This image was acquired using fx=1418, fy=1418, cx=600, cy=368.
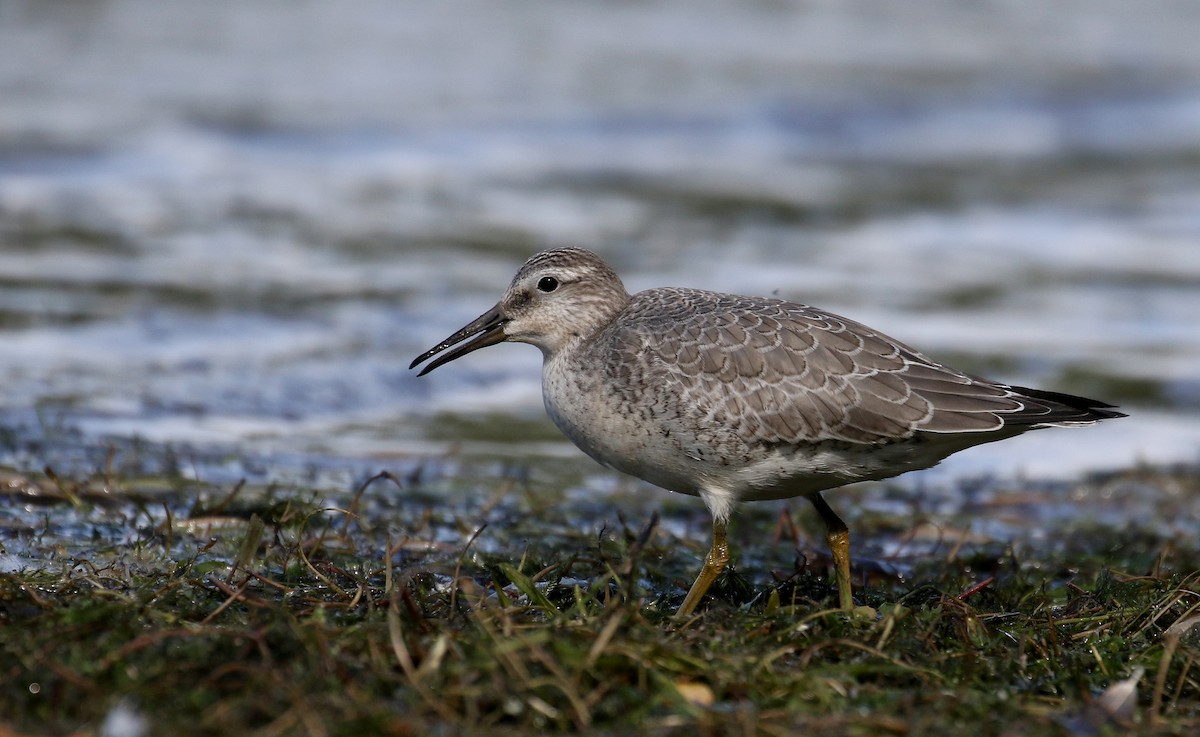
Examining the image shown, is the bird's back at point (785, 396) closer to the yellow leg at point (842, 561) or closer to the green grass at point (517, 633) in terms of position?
the yellow leg at point (842, 561)

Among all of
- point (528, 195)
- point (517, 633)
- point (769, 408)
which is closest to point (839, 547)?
point (769, 408)

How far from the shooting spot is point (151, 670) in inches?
164

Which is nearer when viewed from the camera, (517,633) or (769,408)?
(517,633)

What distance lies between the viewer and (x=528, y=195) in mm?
15320

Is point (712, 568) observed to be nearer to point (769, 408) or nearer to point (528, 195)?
point (769, 408)

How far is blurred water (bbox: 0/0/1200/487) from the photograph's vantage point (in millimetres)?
9836

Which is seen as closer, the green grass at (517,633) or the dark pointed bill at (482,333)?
the green grass at (517,633)

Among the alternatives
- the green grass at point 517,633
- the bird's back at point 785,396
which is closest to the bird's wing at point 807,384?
the bird's back at point 785,396

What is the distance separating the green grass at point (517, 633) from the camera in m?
4.09

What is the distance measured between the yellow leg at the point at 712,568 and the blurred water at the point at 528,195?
10.5 ft

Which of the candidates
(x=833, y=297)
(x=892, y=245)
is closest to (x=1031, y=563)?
(x=833, y=297)

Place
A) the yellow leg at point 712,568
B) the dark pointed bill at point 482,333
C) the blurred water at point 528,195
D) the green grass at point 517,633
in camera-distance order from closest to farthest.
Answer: the green grass at point 517,633 < the yellow leg at point 712,568 < the dark pointed bill at point 482,333 < the blurred water at point 528,195

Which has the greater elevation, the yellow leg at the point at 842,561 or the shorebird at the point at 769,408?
the shorebird at the point at 769,408

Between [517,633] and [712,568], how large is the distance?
4.37 ft
